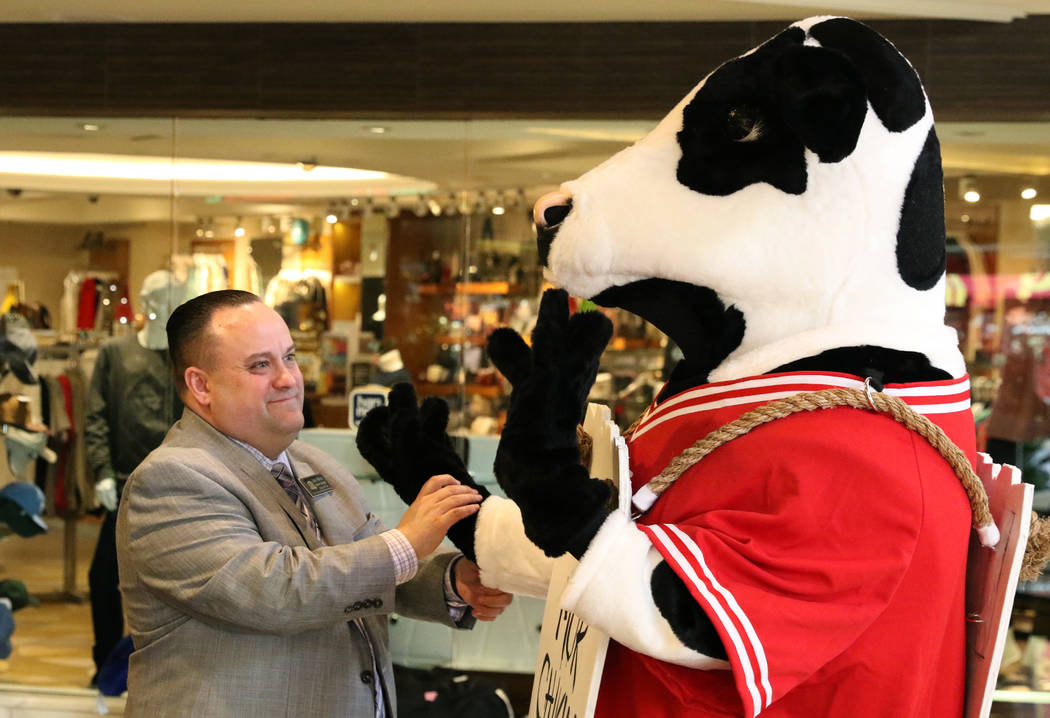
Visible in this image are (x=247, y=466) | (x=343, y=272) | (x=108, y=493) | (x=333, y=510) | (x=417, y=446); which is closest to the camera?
(x=417, y=446)

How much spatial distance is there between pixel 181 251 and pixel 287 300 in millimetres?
495

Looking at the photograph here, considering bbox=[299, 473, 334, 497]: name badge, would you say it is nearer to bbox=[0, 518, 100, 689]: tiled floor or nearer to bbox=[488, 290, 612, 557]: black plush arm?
bbox=[488, 290, 612, 557]: black plush arm

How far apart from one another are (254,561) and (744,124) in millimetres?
1010

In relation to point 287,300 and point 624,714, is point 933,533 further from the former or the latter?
point 287,300

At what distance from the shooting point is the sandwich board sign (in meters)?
1.26

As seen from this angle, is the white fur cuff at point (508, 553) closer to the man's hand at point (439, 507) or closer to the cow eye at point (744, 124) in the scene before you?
the man's hand at point (439, 507)

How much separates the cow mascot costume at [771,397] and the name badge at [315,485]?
816 mm

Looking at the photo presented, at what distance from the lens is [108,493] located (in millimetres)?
A: 4266

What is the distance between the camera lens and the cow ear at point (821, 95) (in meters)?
1.17

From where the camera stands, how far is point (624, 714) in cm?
130

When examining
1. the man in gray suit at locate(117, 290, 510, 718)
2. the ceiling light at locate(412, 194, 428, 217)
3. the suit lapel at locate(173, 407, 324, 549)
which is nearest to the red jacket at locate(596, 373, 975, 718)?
the man in gray suit at locate(117, 290, 510, 718)

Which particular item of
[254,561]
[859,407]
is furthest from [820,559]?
[254,561]

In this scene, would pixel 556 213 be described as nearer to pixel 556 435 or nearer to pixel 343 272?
pixel 556 435

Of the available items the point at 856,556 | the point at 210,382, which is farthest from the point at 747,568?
the point at 210,382
